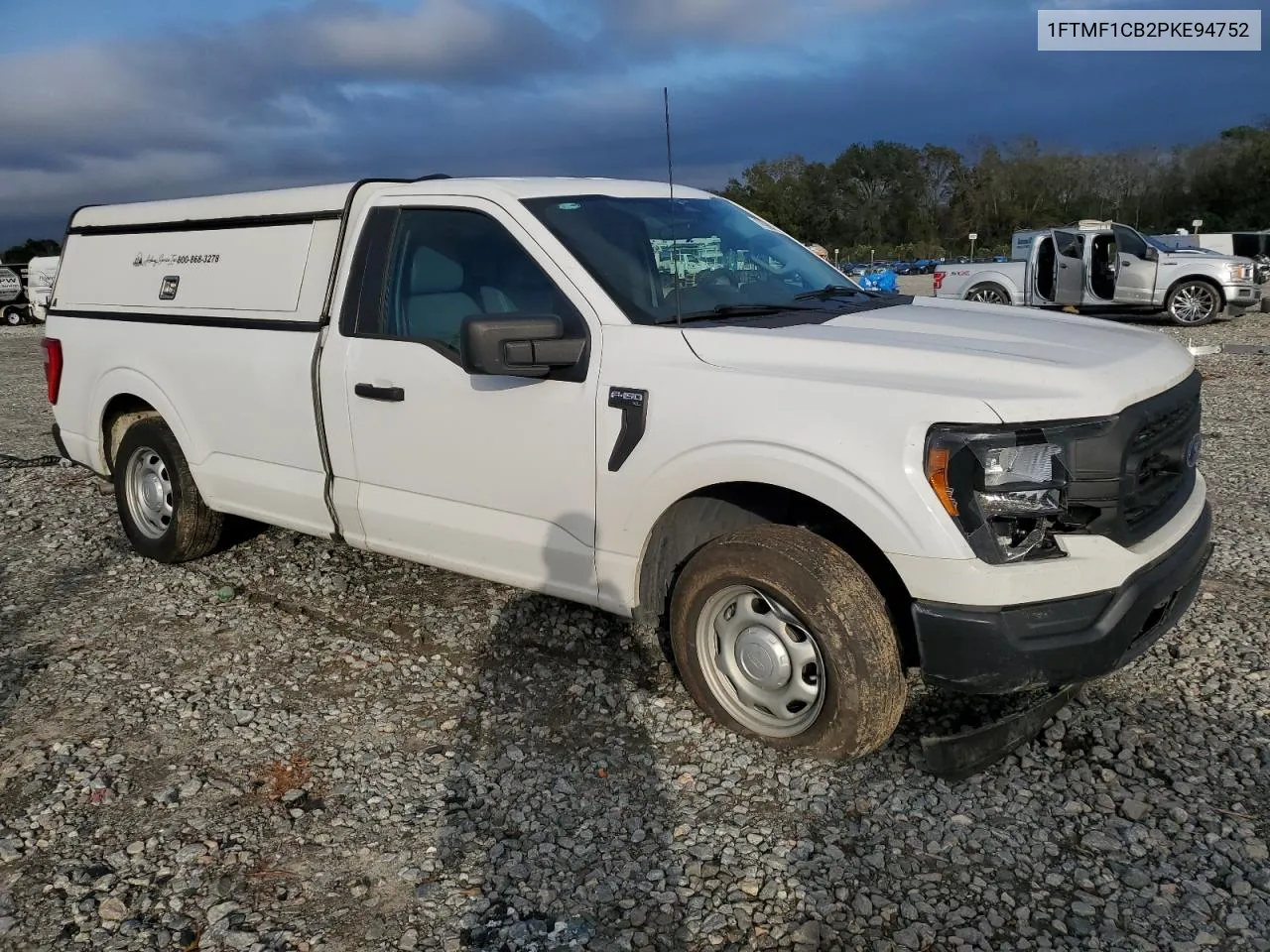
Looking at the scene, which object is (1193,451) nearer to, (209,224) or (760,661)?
(760,661)

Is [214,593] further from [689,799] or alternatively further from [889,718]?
[889,718]

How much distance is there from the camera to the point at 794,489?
3.28 metres

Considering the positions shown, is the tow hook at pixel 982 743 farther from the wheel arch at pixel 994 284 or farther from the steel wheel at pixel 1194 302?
the steel wheel at pixel 1194 302

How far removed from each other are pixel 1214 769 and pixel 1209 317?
17.5 metres

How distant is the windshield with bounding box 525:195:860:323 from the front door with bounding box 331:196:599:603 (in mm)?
173

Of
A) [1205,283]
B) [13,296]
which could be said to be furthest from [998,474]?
[13,296]

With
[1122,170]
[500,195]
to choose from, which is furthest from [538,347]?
[1122,170]

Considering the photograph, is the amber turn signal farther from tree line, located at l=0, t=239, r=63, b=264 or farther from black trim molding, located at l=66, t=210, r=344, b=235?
tree line, located at l=0, t=239, r=63, b=264

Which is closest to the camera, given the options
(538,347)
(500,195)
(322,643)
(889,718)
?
(889,718)

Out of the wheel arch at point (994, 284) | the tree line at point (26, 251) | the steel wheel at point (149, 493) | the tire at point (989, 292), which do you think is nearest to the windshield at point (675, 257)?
the steel wheel at point (149, 493)

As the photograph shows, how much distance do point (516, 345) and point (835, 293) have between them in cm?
163

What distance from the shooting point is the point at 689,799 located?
11.2ft

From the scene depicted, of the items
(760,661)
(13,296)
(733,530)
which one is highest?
(13,296)

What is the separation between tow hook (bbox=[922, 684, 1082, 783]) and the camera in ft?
10.6
